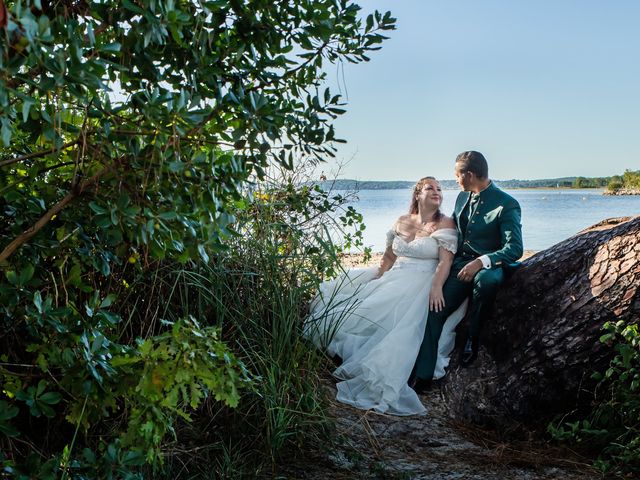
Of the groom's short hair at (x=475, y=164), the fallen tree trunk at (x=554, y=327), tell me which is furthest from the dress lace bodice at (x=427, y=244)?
the fallen tree trunk at (x=554, y=327)

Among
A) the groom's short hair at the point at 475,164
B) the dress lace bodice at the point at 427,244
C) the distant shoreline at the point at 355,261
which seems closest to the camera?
the groom's short hair at the point at 475,164

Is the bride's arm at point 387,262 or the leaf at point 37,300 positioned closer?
the leaf at point 37,300

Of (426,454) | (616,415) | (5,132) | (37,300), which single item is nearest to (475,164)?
(616,415)

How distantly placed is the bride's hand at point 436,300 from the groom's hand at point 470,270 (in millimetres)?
259

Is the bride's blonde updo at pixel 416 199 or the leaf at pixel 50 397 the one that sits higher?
the bride's blonde updo at pixel 416 199

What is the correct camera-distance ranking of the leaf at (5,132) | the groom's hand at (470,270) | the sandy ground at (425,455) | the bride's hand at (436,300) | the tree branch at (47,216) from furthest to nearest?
the bride's hand at (436,300), the groom's hand at (470,270), the sandy ground at (425,455), the tree branch at (47,216), the leaf at (5,132)

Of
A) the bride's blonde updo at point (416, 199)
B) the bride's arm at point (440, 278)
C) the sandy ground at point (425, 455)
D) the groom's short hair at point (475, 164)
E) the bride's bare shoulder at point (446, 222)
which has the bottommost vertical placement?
the sandy ground at point (425, 455)

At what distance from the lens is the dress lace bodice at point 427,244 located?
572 cm

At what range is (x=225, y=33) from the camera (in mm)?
2664

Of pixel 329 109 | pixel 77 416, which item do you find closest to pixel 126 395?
pixel 77 416

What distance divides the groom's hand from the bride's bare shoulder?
652mm

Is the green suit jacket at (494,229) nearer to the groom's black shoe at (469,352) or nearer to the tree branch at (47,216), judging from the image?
the groom's black shoe at (469,352)

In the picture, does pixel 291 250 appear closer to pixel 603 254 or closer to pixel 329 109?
pixel 329 109

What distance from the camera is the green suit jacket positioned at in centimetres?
512
